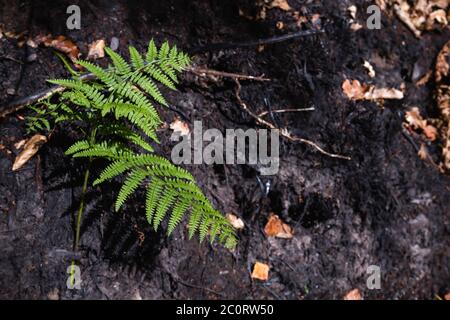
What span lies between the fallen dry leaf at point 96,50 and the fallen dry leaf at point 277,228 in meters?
1.93

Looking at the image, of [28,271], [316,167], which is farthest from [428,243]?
[28,271]

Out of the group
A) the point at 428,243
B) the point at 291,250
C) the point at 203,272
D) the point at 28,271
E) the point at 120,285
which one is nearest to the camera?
the point at 28,271

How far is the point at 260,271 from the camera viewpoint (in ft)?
11.3

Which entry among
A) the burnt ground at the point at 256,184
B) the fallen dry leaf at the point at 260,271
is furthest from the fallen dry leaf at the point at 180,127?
the fallen dry leaf at the point at 260,271

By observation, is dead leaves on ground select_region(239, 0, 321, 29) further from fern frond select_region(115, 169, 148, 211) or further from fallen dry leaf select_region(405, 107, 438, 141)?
fern frond select_region(115, 169, 148, 211)

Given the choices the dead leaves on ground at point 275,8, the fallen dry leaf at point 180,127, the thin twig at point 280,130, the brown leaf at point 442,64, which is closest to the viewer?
the fallen dry leaf at point 180,127

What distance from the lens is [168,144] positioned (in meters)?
3.48

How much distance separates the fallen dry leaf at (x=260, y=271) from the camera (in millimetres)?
3438

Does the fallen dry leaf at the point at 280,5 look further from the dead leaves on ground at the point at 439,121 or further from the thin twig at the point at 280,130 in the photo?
the dead leaves on ground at the point at 439,121

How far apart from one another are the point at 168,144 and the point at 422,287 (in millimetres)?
2540

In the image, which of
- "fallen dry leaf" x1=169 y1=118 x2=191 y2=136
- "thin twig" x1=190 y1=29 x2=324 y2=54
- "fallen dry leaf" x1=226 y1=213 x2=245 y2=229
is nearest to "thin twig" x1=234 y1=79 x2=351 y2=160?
"thin twig" x1=190 y1=29 x2=324 y2=54

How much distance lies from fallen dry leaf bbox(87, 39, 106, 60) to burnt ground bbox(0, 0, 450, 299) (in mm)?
58

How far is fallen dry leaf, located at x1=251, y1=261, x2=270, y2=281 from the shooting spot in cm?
344
